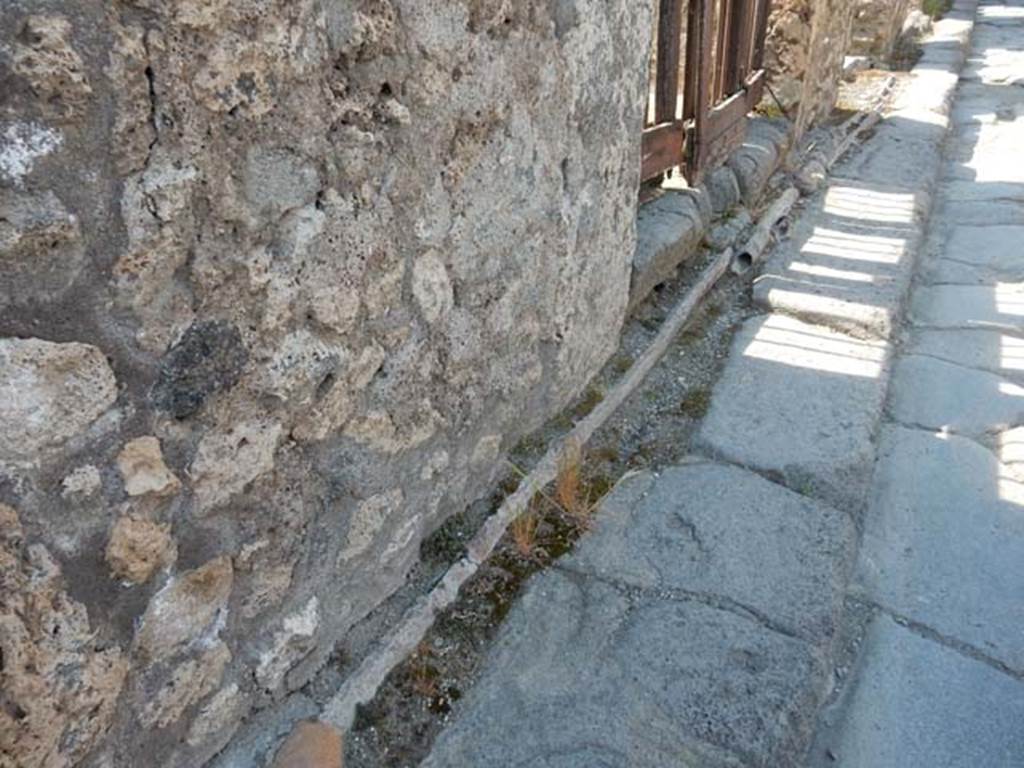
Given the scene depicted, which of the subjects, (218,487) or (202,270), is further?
(218,487)

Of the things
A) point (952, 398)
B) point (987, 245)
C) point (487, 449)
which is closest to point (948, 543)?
point (952, 398)

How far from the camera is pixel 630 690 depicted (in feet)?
4.96

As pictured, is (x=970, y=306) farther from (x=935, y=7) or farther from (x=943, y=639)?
(x=935, y=7)

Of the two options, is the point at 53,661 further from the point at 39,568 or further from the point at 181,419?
the point at 181,419

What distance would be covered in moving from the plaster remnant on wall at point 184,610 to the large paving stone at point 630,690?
446 mm

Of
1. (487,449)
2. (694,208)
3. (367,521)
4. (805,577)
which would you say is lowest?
(805,577)

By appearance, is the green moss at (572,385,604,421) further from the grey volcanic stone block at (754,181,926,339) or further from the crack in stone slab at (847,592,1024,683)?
the grey volcanic stone block at (754,181,926,339)

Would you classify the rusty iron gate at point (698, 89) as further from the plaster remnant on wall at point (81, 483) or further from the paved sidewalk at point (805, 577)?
the plaster remnant on wall at point (81, 483)

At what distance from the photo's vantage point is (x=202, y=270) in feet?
3.45

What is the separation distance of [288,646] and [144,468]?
1.53ft

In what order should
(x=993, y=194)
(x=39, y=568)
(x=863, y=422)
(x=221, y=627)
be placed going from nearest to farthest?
1. (x=39, y=568)
2. (x=221, y=627)
3. (x=863, y=422)
4. (x=993, y=194)

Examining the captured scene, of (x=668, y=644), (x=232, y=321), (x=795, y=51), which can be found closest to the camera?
(x=232, y=321)

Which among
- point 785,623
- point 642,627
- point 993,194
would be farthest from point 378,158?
point 993,194

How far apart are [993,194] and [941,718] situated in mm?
3553
